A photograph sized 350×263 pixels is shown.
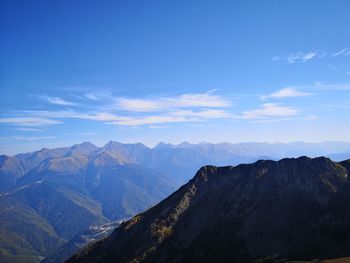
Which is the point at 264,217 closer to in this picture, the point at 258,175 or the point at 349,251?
the point at 258,175

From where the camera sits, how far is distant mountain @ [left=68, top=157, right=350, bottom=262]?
475 ft

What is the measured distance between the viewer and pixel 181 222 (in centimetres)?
19750

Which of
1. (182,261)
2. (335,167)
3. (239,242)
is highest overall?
(335,167)

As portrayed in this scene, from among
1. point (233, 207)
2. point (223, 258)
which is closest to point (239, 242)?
point (223, 258)

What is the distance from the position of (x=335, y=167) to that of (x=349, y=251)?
65.7 meters

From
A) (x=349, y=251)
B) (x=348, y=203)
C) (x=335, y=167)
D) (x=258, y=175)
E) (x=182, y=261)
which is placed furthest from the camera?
(x=258, y=175)

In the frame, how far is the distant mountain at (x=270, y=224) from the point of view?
145 metres

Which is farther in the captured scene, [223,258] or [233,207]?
[233,207]

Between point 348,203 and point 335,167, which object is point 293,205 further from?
point 335,167

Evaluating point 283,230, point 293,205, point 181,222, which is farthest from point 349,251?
point 181,222

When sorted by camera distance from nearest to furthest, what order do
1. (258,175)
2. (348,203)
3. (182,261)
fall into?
(348,203) < (182,261) < (258,175)

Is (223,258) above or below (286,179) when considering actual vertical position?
below

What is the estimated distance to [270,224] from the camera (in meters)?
164

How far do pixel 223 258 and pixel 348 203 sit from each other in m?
57.8
